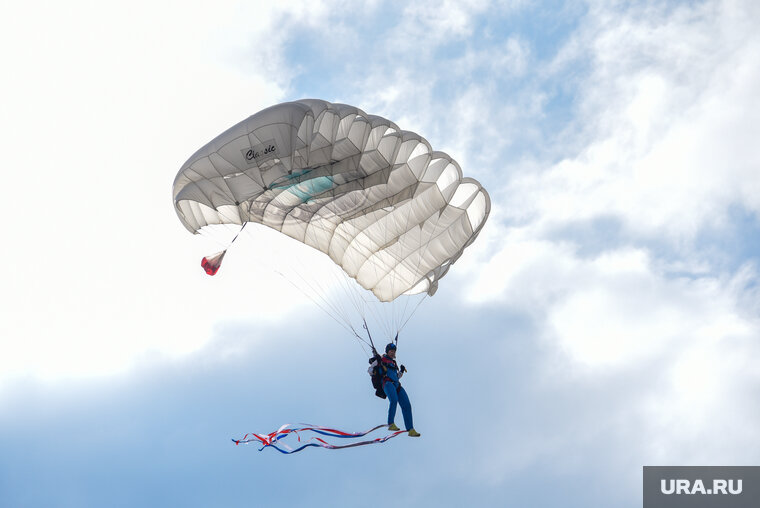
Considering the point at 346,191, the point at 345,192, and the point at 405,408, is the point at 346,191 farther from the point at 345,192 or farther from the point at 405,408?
the point at 405,408

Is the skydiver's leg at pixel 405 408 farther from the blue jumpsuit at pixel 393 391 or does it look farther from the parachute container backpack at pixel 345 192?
the parachute container backpack at pixel 345 192

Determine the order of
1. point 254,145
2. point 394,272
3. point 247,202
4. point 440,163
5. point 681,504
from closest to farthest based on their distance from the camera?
point 254,145, point 247,202, point 440,163, point 394,272, point 681,504

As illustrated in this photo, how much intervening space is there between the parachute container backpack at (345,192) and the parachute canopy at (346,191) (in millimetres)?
27

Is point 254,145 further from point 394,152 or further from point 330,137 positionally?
point 394,152

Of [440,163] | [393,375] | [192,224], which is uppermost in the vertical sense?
[440,163]

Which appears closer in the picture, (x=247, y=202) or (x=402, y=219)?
(x=247, y=202)

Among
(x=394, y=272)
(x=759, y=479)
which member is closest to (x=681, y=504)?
(x=759, y=479)

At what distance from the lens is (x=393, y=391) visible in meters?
17.7

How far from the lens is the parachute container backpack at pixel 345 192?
1695 cm

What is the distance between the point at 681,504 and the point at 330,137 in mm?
128068

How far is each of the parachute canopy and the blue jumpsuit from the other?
13.1 feet

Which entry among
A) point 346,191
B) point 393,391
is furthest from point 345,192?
point 393,391

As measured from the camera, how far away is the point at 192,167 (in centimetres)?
1702

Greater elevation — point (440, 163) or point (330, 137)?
point (440, 163)
